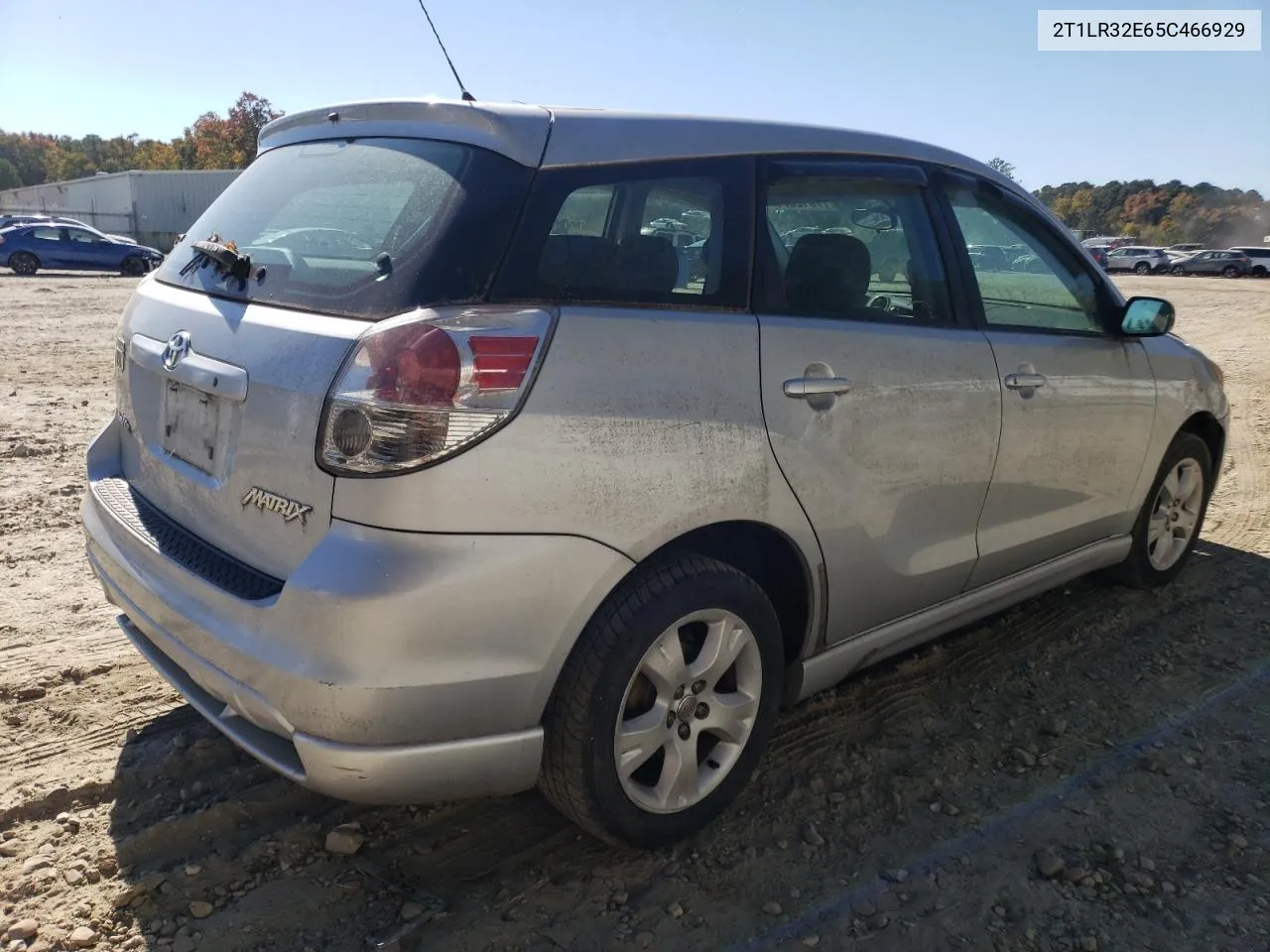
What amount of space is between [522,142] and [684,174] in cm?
49

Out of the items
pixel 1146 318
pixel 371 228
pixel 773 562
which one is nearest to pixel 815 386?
pixel 773 562

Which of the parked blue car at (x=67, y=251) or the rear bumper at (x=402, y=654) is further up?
the rear bumper at (x=402, y=654)

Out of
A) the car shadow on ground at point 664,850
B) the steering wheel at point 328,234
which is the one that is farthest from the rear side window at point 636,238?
the car shadow on ground at point 664,850

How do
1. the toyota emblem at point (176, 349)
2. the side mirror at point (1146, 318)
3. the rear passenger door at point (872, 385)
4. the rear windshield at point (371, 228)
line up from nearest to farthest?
the rear windshield at point (371, 228) → the toyota emblem at point (176, 349) → the rear passenger door at point (872, 385) → the side mirror at point (1146, 318)

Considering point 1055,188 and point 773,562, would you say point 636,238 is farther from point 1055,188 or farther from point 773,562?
point 1055,188

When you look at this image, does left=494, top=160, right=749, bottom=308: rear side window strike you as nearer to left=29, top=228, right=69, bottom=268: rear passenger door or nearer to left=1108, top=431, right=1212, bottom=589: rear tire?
left=1108, top=431, right=1212, bottom=589: rear tire

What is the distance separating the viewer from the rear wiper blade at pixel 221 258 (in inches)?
101

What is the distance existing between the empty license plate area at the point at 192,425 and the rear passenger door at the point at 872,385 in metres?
1.38

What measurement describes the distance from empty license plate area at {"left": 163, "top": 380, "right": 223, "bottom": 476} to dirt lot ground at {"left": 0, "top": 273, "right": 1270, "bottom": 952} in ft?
3.24

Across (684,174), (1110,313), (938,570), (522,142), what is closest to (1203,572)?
(1110,313)

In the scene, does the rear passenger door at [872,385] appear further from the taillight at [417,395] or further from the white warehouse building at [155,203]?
the white warehouse building at [155,203]

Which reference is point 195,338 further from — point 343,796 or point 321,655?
point 343,796

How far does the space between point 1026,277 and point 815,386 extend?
1.40 m

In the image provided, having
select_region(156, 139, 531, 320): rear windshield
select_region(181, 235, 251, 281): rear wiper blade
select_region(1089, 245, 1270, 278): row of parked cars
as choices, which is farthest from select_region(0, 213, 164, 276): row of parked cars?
select_region(1089, 245, 1270, 278): row of parked cars
